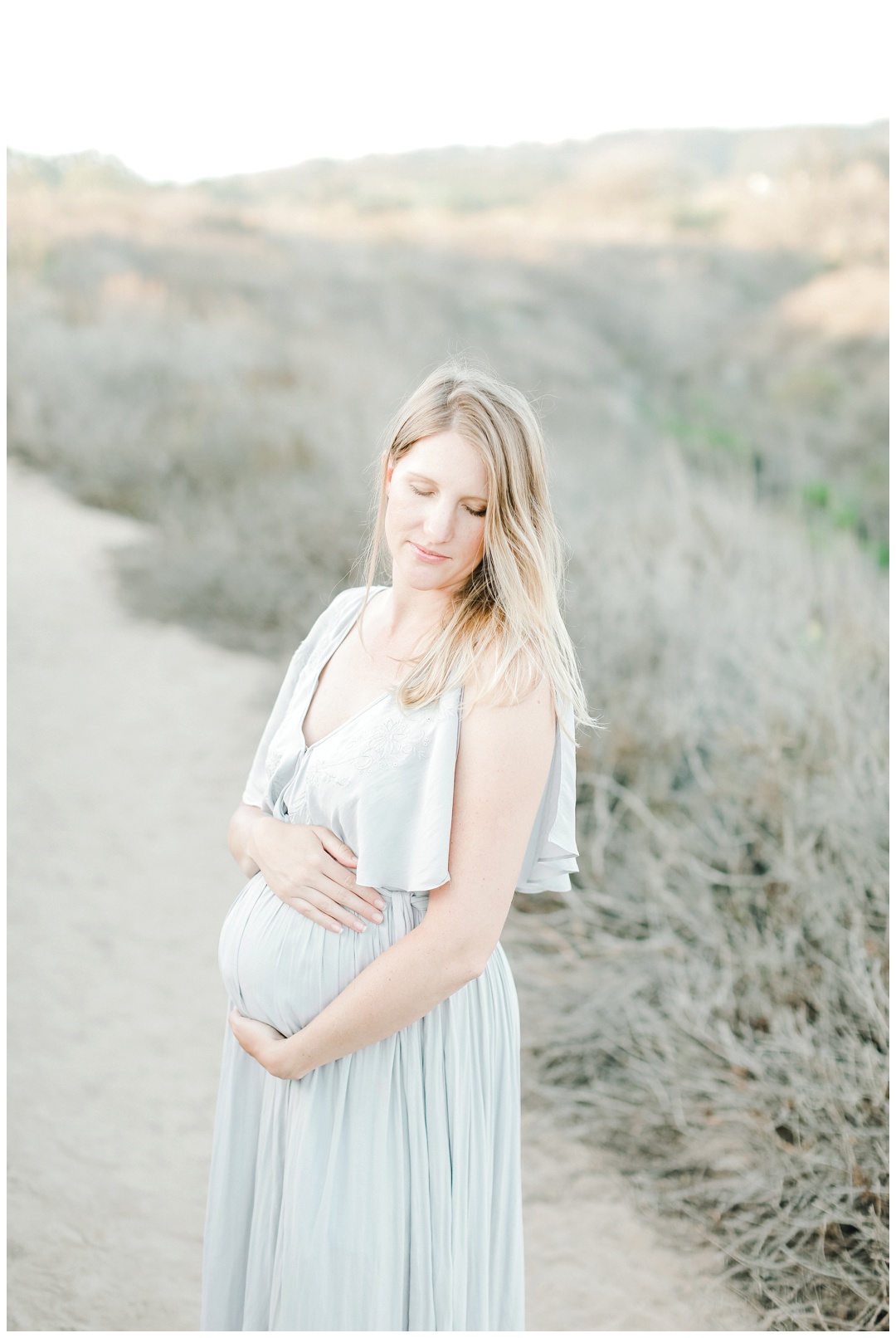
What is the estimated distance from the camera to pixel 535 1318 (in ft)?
8.15

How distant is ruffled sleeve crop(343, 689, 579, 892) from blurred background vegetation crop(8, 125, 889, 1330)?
608 mm

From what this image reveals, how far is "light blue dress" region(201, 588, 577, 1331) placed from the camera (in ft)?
4.37

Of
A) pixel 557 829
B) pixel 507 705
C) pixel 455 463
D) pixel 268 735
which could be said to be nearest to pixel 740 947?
pixel 557 829

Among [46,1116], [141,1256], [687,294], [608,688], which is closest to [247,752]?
[608,688]

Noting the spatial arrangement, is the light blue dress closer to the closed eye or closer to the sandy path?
the closed eye

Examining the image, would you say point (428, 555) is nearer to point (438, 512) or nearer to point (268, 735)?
point (438, 512)

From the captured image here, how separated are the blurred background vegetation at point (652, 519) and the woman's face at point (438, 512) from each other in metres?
0.38

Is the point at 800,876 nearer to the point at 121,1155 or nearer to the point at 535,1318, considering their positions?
the point at 535,1318

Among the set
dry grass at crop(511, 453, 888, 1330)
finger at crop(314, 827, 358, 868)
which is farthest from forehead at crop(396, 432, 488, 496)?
dry grass at crop(511, 453, 888, 1330)

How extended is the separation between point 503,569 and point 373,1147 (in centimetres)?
84

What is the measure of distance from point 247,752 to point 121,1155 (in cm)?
280

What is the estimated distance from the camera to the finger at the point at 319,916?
4.62ft

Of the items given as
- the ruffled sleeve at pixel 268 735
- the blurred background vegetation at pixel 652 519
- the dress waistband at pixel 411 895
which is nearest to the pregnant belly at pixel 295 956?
the dress waistband at pixel 411 895

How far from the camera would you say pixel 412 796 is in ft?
4.33
